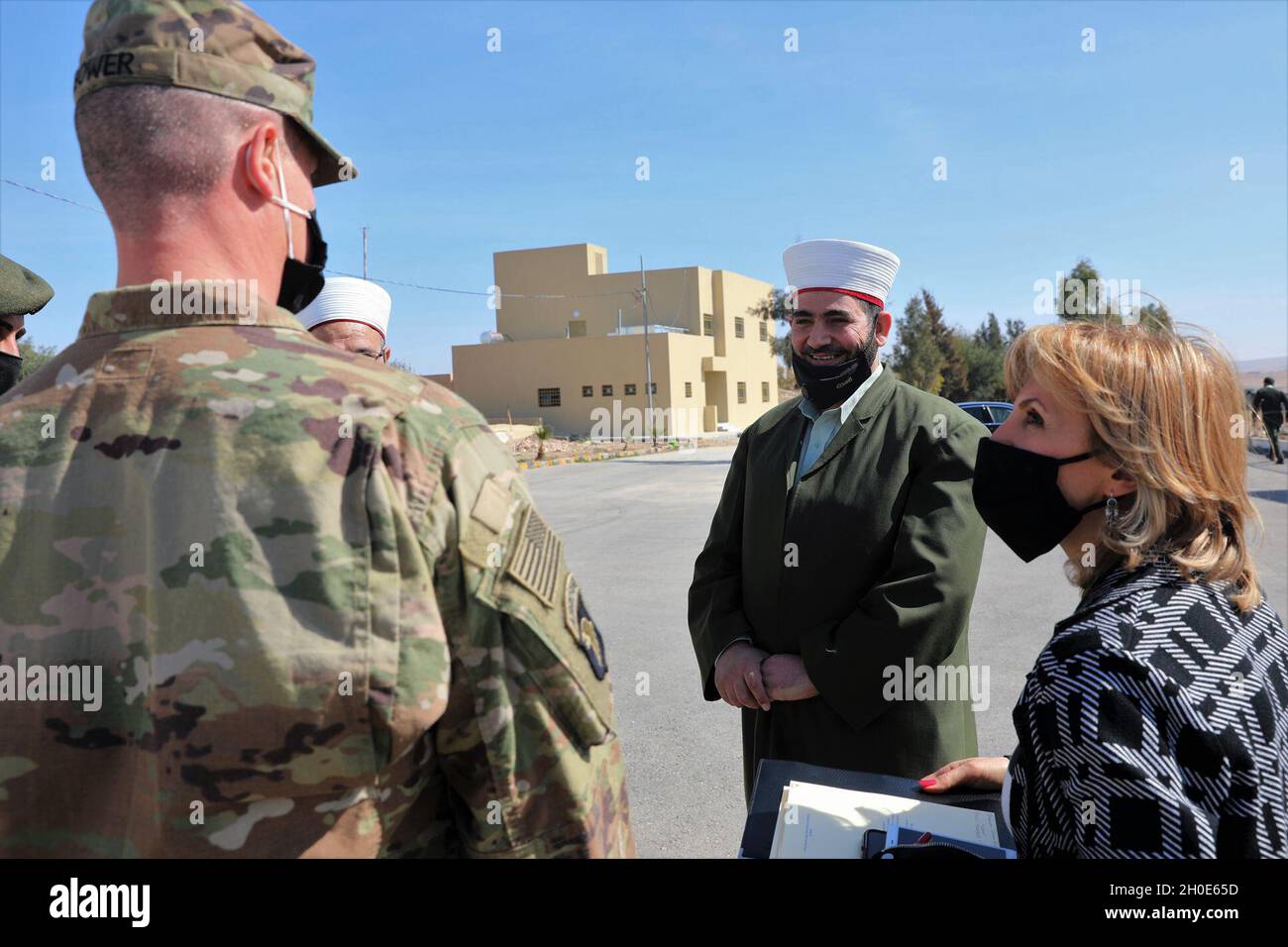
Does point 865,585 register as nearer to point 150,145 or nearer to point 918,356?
point 150,145

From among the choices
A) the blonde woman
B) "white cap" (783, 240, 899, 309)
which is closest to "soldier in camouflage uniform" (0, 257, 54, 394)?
"white cap" (783, 240, 899, 309)

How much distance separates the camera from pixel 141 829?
1.17 meters

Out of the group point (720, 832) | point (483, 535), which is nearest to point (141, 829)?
point (483, 535)

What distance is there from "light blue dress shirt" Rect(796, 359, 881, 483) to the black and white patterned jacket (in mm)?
1527

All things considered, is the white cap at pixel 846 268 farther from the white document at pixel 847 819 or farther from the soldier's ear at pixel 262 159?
the soldier's ear at pixel 262 159

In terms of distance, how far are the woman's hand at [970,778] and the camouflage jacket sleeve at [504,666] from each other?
1.01 metres

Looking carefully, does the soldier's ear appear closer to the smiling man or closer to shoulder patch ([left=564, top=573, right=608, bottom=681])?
shoulder patch ([left=564, top=573, right=608, bottom=681])

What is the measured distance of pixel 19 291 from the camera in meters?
2.97

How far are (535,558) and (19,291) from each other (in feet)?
8.76

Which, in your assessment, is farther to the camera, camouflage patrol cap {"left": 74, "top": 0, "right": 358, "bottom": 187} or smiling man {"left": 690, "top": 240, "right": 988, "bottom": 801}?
smiling man {"left": 690, "top": 240, "right": 988, "bottom": 801}

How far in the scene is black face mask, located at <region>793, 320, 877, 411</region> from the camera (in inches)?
116

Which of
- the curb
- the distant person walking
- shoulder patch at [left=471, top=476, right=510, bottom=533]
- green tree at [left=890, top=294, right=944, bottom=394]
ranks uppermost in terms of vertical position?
green tree at [left=890, top=294, right=944, bottom=394]

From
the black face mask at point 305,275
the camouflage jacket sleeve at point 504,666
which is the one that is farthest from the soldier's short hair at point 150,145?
the camouflage jacket sleeve at point 504,666

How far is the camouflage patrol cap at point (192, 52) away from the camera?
124 centimetres
